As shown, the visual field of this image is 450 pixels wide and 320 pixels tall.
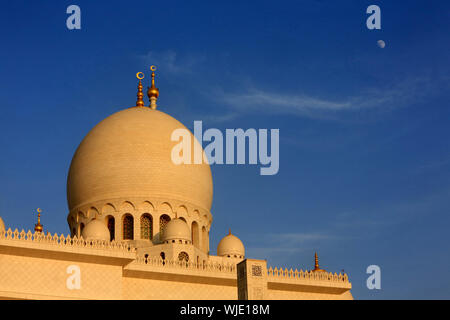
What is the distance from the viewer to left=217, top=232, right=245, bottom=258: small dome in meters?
28.2

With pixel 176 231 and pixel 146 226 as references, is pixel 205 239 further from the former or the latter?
pixel 176 231

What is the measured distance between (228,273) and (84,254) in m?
5.12

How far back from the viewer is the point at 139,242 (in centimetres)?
2719

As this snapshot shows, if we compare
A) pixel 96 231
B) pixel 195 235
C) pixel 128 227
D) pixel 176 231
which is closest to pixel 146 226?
pixel 128 227

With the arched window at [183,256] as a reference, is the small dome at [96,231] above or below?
above

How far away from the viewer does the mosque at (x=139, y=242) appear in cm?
2142

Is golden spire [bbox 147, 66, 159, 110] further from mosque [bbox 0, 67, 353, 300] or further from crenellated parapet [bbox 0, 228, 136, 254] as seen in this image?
crenellated parapet [bbox 0, 228, 136, 254]

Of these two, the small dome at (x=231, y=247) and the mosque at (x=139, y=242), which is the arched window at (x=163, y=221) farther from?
the small dome at (x=231, y=247)

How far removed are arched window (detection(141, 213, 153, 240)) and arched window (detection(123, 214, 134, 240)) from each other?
418 millimetres

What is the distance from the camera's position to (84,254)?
2211cm

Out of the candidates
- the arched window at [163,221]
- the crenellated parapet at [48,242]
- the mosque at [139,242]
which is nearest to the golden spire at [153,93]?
the mosque at [139,242]

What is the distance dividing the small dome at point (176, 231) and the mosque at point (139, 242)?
0.12ft
